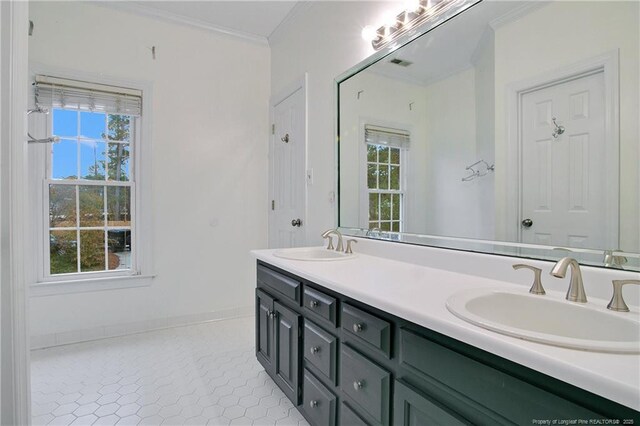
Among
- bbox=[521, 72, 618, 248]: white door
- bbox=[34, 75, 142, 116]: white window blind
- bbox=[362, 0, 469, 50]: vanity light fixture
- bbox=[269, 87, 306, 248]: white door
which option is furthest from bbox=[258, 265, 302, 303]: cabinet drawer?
bbox=[34, 75, 142, 116]: white window blind

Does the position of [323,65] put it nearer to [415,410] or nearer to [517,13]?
[517,13]

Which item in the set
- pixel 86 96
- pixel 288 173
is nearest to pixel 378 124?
pixel 288 173

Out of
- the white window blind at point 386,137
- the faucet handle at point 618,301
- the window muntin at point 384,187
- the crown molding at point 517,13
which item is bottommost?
the faucet handle at point 618,301

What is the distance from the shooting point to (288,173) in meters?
3.00

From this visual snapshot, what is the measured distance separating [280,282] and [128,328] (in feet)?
6.29

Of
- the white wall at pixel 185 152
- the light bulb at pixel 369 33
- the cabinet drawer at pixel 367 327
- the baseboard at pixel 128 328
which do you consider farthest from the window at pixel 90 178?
the cabinet drawer at pixel 367 327

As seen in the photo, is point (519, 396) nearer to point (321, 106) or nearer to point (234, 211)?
point (321, 106)

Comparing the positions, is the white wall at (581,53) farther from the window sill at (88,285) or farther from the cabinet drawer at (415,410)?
the window sill at (88,285)

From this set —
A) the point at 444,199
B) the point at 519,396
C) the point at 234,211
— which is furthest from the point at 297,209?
the point at 519,396

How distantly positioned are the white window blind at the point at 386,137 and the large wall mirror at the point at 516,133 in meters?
0.01

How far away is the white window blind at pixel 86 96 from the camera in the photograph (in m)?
2.51

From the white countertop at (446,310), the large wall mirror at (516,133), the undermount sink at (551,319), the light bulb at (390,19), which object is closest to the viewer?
the white countertop at (446,310)

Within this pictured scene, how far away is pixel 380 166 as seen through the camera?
196 cm

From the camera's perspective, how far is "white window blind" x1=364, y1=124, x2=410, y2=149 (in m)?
1.77
